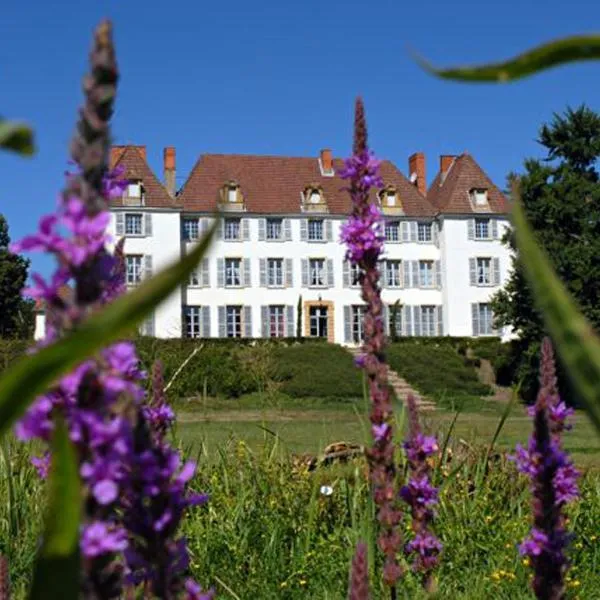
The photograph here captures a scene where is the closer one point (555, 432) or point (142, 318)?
point (142, 318)

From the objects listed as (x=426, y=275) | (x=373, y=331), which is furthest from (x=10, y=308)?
(x=373, y=331)

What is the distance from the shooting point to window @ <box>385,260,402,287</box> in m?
59.8

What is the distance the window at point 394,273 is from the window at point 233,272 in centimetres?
895

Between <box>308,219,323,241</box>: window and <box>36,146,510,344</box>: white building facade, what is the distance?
6 cm

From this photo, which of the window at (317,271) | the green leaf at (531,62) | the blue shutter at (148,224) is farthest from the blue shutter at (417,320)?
the green leaf at (531,62)

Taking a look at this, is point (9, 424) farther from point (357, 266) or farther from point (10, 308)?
point (10, 308)

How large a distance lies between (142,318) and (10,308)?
57315mm

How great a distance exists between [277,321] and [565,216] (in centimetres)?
2173

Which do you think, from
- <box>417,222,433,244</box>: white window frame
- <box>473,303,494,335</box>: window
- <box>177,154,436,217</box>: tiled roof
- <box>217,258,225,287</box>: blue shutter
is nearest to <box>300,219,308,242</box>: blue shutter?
<box>177,154,436,217</box>: tiled roof

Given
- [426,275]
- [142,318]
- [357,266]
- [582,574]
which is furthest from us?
[426,275]

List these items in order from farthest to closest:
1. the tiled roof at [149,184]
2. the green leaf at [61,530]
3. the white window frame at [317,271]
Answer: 1. the white window frame at [317,271]
2. the tiled roof at [149,184]
3. the green leaf at [61,530]

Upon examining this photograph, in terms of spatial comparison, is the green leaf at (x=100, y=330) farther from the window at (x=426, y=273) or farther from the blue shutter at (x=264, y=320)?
the window at (x=426, y=273)

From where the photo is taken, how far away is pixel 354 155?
188 centimetres

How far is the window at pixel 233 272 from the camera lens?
5859 cm
